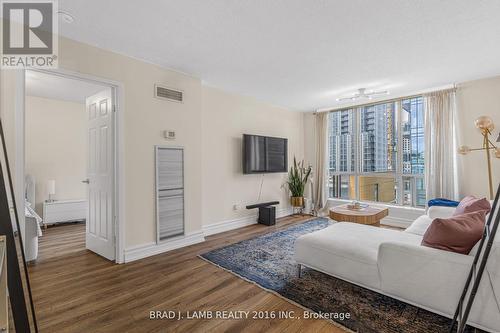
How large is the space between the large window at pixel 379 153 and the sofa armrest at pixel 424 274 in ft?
10.6

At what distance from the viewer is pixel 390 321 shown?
1773mm

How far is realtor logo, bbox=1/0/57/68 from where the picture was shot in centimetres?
199

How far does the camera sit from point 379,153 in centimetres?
492

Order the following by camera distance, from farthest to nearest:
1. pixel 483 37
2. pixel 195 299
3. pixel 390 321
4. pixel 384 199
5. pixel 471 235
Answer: pixel 384 199 < pixel 483 37 < pixel 195 299 < pixel 390 321 < pixel 471 235

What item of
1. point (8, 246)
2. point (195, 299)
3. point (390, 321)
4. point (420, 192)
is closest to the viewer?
point (8, 246)

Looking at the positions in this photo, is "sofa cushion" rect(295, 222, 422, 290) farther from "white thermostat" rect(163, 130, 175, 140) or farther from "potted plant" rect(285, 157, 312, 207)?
"potted plant" rect(285, 157, 312, 207)

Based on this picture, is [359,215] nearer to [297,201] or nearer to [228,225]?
[297,201]

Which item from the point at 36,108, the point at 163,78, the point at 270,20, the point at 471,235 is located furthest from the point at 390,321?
the point at 36,108

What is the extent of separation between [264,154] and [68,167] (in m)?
4.18

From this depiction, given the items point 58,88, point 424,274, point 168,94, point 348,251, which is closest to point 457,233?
point 424,274

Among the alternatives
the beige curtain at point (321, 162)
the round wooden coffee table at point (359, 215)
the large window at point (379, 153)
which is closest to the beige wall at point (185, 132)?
the beige curtain at point (321, 162)

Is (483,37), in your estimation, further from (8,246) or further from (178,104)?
(8,246)

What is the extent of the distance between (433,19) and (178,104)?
118 inches

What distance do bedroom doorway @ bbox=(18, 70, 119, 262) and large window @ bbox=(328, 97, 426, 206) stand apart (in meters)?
4.56
